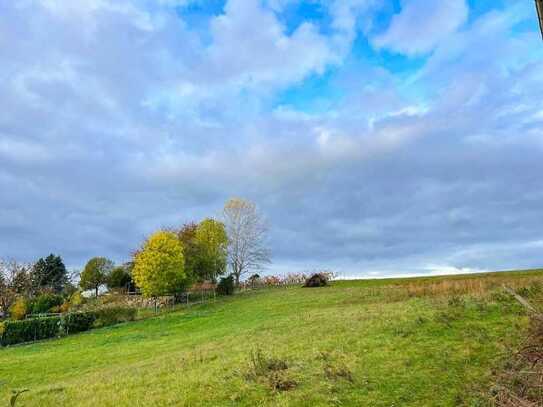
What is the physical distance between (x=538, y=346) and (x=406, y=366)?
393 cm

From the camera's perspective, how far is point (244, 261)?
6069cm

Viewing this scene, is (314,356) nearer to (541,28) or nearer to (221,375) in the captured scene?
(221,375)

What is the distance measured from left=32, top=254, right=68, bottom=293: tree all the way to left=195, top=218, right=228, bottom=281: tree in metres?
26.4

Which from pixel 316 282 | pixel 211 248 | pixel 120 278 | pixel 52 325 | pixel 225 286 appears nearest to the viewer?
pixel 52 325

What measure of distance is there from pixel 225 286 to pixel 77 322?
18.9 m

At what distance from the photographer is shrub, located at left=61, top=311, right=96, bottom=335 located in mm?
38819

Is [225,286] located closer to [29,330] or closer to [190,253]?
[190,253]

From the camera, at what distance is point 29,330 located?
1484 inches

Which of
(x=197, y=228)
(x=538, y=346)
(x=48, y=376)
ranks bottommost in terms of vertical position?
(x=48, y=376)

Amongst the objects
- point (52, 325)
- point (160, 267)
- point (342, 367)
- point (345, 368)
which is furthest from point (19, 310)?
point (345, 368)

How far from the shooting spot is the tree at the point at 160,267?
46.0m

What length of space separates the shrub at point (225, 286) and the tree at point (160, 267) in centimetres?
736

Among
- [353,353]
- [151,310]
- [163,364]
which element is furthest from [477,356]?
[151,310]

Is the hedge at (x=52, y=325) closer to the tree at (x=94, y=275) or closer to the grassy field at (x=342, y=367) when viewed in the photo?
the grassy field at (x=342, y=367)
